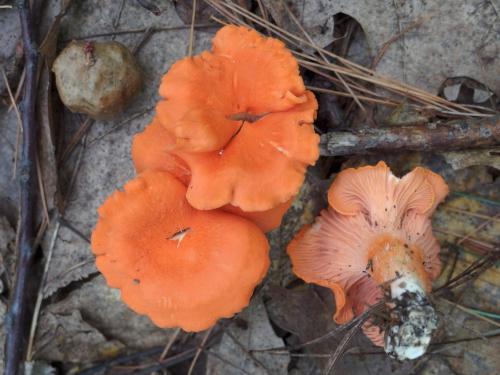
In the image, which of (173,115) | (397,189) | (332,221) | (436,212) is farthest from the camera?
(436,212)

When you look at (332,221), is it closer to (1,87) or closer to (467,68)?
(467,68)

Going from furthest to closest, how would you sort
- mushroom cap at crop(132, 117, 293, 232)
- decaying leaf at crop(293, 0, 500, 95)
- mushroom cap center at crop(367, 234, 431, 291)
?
decaying leaf at crop(293, 0, 500, 95) → mushroom cap center at crop(367, 234, 431, 291) → mushroom cap at crop(132, 117, 293, 232)

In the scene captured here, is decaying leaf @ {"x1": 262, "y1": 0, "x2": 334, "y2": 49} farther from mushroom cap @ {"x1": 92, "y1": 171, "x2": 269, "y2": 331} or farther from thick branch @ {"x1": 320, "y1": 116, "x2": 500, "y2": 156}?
mushroom cap @ {"x1": 92, "y1": 171, "x2": 269, "y2": 331}

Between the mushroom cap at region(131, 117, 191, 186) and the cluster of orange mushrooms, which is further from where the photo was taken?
the mushroom cap at region(131, 117, 191, 186)

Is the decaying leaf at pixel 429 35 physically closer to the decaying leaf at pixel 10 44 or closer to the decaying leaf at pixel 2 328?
the decaying leaf at pixel 10 44

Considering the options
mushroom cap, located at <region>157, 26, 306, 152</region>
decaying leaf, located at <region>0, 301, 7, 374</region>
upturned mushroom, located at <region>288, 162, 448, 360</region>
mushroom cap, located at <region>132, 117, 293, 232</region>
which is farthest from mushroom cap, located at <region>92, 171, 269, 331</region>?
decaying leaf, located at <region>0, 301, 7, 374</region>

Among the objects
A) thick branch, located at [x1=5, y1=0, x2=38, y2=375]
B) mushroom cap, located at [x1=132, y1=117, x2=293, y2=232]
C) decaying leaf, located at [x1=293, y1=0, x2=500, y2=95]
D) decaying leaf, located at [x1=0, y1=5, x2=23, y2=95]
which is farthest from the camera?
decaying leaf, located at [x1=0, y1=5, x2=23, y2=95]

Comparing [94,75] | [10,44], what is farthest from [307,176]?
[10,44]

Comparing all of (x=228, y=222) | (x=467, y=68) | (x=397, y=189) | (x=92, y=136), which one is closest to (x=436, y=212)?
(x=397, y=189)
